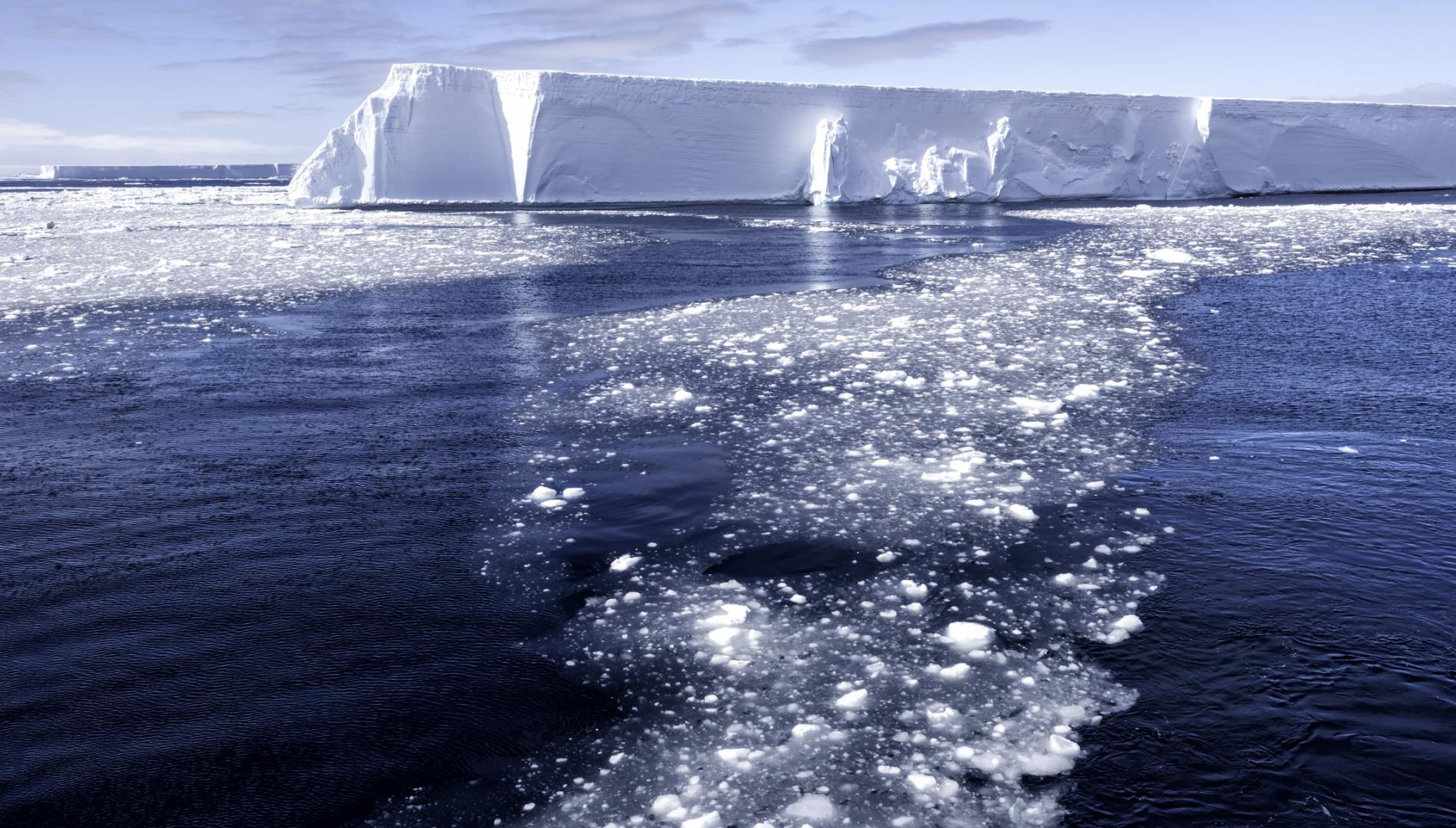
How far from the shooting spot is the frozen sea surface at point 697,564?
2.83m

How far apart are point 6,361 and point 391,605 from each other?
6.78m

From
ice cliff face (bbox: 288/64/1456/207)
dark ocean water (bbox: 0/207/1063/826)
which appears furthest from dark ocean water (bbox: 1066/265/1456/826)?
ice cliff face (bbox: 288/64/1456/207)

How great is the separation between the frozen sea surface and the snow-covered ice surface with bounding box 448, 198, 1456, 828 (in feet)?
0.07

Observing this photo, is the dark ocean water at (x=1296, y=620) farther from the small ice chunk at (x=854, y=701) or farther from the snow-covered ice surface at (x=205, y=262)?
the snow-covered ice surface at (x=205, y=262)

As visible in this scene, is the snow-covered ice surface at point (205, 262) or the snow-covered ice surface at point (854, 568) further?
the snow-covered ice surface at point (205, 262)

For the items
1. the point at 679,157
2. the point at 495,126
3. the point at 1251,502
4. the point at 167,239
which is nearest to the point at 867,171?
the point at 679,157

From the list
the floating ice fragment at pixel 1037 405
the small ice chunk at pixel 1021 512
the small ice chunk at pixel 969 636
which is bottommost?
the small ice chunk at pixel 969 636

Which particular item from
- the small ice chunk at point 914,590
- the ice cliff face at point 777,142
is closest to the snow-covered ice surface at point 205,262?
the ice cliff face at point 777,142

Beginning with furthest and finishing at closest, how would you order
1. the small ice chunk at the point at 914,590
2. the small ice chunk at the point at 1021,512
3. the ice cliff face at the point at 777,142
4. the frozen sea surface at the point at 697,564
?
the ice cliff face at the point at 777,142 < the small ice chunk at the point at 1021,512 < the small ice chunk at the point at 914,590 < the frozen sea surface at the point at 697,564

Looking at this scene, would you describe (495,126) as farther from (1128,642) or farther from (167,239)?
(1128,642)

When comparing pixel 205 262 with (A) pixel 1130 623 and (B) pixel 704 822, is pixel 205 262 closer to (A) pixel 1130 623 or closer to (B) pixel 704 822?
(B) pixel 704 822

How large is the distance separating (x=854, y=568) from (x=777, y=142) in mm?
28841

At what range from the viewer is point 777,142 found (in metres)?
31.3

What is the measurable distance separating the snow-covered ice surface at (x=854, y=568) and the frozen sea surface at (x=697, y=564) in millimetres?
20
